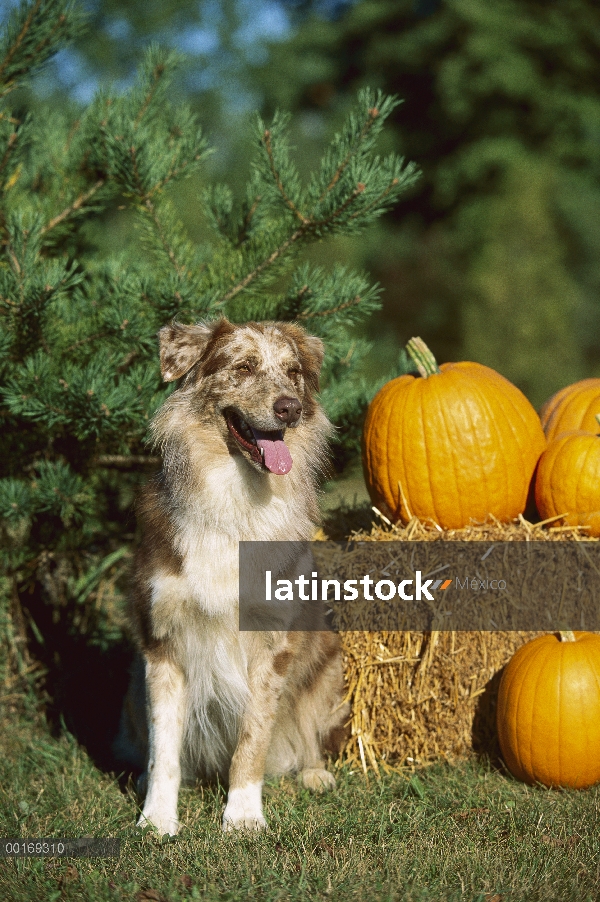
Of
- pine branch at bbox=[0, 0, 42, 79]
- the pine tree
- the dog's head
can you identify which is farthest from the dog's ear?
pine branch at bbox=[0, 0, 42, 79]

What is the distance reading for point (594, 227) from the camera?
17.6 meters

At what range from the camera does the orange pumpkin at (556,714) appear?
145 inches

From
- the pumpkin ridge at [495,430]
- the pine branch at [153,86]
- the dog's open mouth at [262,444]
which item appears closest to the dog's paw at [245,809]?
the dog's open mouth at [262,444]

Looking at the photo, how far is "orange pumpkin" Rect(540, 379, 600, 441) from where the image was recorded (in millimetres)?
4551

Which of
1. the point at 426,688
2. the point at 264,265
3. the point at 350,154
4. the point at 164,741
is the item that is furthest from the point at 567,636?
the point at 350,154

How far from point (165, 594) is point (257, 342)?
1.04m

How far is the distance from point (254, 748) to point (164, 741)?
0.34 m

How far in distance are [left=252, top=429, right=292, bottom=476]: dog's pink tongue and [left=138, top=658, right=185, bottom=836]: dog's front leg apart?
2.81 feet

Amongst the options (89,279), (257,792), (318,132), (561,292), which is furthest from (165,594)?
(318,132)

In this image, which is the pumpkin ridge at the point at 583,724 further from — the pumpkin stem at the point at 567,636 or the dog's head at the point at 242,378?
the dog's head at the point at 242,378

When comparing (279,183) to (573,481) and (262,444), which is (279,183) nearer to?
(262,444)

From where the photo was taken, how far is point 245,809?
343cm

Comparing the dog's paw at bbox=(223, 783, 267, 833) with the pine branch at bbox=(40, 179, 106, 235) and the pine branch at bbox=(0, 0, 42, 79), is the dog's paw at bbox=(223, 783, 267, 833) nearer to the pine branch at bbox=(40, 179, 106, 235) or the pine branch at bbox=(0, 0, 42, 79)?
the pine branch at bbox=(40, 179, 106, 235)

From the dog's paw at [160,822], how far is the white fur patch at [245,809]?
0.19 m
